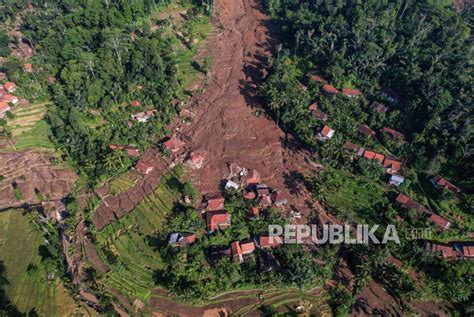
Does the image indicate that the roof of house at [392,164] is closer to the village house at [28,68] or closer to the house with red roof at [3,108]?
the house with red roof at [3,108]

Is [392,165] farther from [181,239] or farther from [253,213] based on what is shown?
[181,239]

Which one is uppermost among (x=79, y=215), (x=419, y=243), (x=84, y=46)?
(x=84, y=46)

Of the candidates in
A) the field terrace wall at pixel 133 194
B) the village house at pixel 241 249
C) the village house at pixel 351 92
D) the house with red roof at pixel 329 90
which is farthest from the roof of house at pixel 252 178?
the village house at pixel 351 92

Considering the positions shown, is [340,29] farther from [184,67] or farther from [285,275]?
[285,275]

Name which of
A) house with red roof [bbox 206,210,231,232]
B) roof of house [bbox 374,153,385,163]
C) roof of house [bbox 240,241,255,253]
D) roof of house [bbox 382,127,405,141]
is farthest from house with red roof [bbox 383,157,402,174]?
house with red roof [bbox 206,210,231,232]

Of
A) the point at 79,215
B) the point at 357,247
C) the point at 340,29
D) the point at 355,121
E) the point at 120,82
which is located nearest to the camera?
the point at 357,247

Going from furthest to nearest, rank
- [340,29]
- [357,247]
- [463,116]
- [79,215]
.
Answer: [340,29]
[463,116]
[79,215]
[357,247]

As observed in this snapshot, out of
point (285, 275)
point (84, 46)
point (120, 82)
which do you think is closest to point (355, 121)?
point (285, 275)
